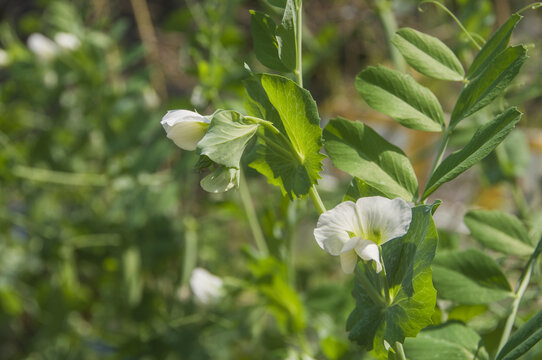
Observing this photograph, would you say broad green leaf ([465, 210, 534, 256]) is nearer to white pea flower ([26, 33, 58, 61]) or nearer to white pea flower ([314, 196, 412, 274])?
white pea flower ([314, 196, 412, 274])

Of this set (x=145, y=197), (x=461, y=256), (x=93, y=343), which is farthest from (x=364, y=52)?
(x=461, y=256)

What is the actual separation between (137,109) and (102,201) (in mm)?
340

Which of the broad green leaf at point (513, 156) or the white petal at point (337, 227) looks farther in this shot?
the broad green leaf at point (513, 156)

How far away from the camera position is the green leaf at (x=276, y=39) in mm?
258

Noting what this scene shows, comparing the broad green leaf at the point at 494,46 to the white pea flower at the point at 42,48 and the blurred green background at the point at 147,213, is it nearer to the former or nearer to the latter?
the blurred green background at the point at 147,213

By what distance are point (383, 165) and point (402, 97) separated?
48 millimetres

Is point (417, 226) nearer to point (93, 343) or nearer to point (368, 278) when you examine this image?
point (368, 278)

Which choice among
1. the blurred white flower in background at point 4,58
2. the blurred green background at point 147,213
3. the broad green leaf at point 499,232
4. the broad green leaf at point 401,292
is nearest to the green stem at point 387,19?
the blurred green background at point 147,213

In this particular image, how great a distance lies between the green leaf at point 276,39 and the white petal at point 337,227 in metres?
0.09

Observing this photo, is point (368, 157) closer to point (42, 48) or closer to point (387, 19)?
point (387, 19)

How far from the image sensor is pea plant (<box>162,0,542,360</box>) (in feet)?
0.76

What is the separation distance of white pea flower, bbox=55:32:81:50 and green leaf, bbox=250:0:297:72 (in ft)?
2.20

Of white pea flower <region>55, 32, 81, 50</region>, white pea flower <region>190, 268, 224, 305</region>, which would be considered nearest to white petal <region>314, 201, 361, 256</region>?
white pea flower <region>190, 268, 224, 305</region>

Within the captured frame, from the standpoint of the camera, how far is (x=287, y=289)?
0.48 m
